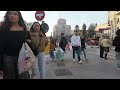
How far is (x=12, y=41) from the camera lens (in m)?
6.05

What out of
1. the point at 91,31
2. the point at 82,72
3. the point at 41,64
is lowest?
the point at 91,31

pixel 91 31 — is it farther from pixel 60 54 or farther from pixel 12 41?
pixel 12 41

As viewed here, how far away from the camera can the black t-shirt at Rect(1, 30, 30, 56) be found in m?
6.05

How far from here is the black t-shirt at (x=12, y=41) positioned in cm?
605

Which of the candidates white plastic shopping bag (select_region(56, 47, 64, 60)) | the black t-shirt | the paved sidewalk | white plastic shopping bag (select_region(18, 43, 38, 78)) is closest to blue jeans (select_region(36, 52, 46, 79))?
white plastic shopping bag (select_region(18, 43, 38, 78))

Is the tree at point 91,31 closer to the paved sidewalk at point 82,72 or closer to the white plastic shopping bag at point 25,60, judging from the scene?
the paved sidewalk at point 82,72

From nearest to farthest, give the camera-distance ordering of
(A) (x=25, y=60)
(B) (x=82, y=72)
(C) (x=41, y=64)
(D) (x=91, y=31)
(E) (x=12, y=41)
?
(E) (x=12, y=41), (A) (x=25, y=60), (C) (x=41, y=64), (B) (x=82, y=72), (D) (x=91, y=31)

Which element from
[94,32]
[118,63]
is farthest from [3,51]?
[94,32]

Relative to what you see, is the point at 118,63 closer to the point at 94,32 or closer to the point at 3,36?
the point at 3,36

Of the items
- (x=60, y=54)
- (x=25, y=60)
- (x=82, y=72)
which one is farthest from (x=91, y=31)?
(x=25, y=60)

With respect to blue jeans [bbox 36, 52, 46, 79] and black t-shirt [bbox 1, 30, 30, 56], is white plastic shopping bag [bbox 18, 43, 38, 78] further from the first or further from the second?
blue jeans [bbox 36, 52, 46, 79]
